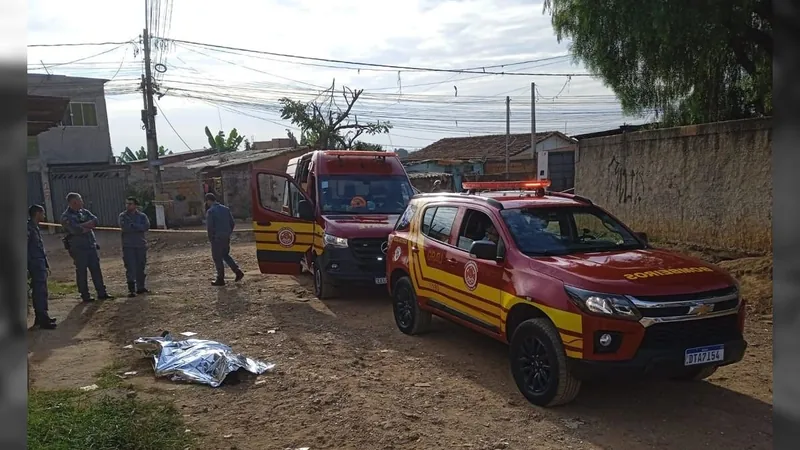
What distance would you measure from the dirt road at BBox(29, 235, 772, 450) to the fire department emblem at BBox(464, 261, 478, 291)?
862mm

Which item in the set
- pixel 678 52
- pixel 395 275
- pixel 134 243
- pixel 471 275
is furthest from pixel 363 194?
pixel 678 52

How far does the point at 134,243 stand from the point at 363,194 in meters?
4.10

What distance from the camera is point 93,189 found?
22.8m

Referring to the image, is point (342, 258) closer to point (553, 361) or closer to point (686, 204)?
point (553, 361)

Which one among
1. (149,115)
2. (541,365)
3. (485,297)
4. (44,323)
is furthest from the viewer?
(149,115)

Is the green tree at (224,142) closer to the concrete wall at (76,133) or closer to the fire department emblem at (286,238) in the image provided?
the concrete wall at (76,133)

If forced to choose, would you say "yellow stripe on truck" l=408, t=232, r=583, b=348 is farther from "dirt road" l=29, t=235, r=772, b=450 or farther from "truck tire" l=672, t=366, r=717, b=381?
"truck tire" l=672, t=366, r=717, b=381

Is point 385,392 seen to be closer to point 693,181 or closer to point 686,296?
point 686,296

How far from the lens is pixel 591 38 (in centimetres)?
1034

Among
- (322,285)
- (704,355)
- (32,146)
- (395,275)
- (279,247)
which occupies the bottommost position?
(322,285)

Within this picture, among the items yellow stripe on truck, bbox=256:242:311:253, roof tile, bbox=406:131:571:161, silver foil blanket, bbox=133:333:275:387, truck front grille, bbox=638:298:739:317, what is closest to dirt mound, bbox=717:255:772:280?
truck front grille, bbox=638:298:739:317

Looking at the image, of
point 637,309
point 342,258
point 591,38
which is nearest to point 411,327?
point 342,258

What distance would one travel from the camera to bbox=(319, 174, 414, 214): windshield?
972 cm

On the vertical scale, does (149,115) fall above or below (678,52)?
above
